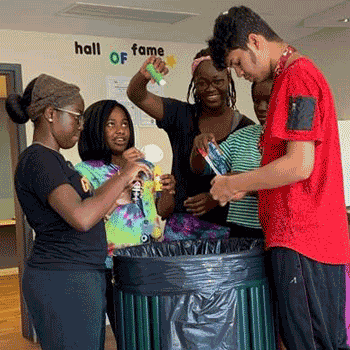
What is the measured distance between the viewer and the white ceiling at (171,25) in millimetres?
4207

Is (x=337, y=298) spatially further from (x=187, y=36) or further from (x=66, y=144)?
(x=187, y=36)

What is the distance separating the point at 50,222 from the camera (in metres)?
2.02

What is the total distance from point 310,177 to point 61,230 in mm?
774

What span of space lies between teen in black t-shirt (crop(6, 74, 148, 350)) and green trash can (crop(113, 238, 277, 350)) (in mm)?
112

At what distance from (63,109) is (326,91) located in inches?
32.6

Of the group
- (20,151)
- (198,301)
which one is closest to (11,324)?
(20,151)

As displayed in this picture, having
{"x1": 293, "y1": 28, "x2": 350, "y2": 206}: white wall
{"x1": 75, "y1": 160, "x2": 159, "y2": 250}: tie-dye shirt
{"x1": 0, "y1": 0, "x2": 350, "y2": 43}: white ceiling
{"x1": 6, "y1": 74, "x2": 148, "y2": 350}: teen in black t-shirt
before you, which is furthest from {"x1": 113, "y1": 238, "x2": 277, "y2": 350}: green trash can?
{"x1": 293, "y1": 28, "x2": 350, "y2": 206}: white wall

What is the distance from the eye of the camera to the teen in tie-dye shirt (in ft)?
9.18

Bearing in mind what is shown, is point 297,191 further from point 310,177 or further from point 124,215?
point 124,215

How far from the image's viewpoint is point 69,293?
1990mm

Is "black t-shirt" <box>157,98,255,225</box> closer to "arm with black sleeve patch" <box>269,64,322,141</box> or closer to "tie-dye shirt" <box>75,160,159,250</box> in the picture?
"tie-dye shirt" <box>75,160,159,250</box>

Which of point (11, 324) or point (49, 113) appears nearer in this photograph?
point (49, 113)

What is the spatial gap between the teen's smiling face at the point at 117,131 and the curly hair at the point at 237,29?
1116 millimetres

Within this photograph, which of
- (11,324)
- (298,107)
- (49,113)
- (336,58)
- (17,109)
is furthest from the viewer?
(336,58)
